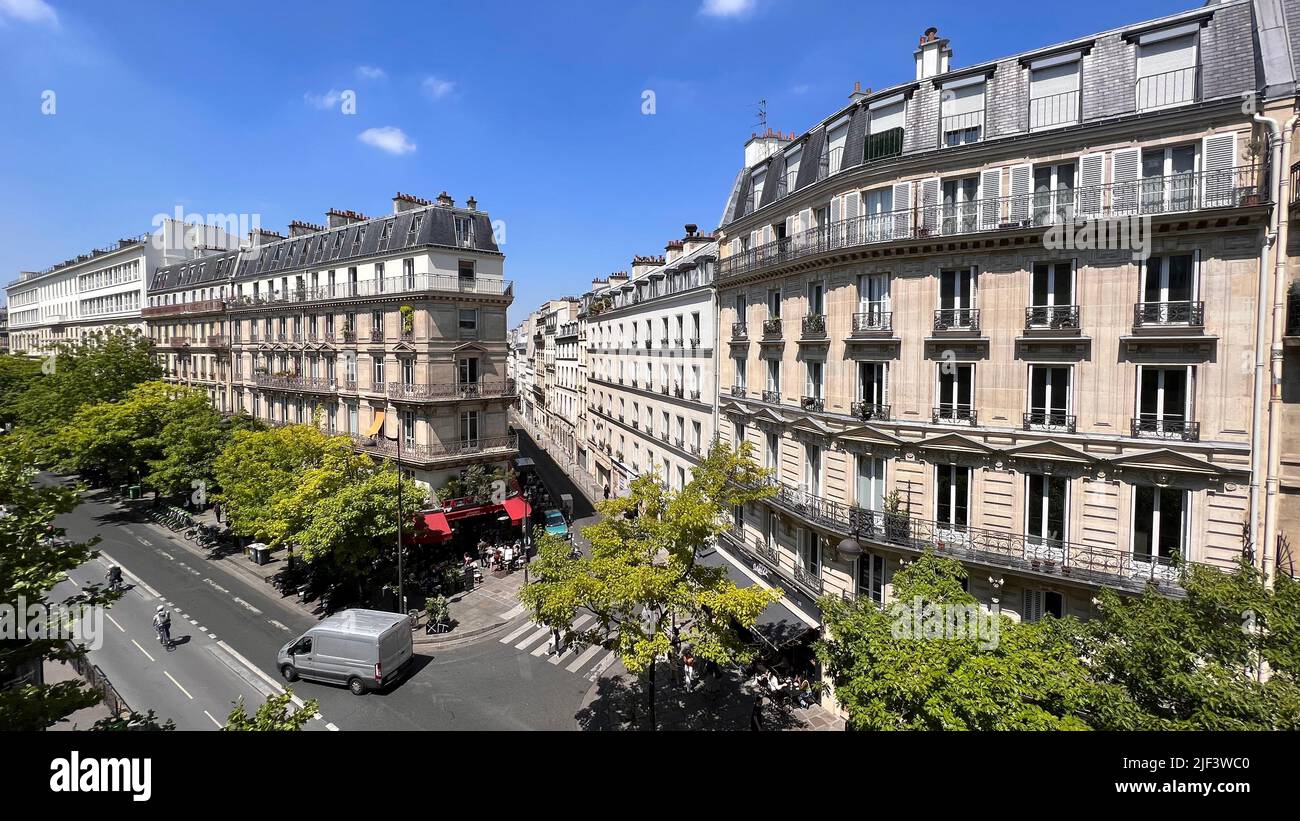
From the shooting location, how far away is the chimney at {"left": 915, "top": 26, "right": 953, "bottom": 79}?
17.8 metres

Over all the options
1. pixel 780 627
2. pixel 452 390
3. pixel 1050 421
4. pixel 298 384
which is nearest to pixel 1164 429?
pixel 1050 421

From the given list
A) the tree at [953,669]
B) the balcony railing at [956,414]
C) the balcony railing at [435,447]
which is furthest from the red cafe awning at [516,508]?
the tree at [953,669]

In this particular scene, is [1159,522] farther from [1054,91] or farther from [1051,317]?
[1054,91]

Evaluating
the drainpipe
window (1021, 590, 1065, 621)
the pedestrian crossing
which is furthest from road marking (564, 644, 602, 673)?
the drainpipe

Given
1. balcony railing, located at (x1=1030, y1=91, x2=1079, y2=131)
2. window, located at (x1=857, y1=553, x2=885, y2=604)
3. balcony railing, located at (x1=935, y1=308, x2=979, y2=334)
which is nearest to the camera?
balcony railing, located at (x1=1030, y1=91, x2=1079, y2=131)

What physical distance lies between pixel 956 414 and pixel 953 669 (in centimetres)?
887

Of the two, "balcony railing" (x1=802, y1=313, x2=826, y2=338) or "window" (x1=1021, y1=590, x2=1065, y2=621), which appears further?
"balcony railing" (x1=802, y1=313, x2=826, y2=338)

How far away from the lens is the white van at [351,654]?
18672 millimetres

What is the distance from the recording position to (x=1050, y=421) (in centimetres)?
1503

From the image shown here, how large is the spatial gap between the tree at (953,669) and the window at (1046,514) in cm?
491

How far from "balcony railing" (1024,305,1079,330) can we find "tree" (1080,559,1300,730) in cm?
666

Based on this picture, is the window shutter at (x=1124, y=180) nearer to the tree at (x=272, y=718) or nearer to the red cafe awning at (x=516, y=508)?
the tree at (x=272, y=718)

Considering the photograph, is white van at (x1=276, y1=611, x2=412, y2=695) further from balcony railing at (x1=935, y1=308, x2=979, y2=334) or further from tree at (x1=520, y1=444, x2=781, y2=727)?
balcony railing at (x1=935, y1=308, x2=979, y2=334)
